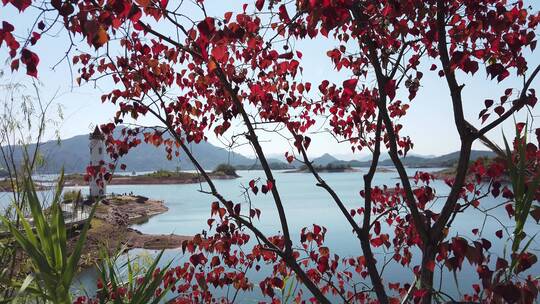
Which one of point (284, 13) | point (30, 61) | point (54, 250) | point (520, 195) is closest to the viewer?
point (30, 61)

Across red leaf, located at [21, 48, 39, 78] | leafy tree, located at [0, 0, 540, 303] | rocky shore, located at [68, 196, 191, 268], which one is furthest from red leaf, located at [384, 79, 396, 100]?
rocky shore, located at [68, 196, 191, 268]

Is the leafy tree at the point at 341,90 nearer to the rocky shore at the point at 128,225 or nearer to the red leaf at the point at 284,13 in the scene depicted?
the red leaf at the point at 284,13

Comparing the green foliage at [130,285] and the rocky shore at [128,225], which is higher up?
the green foliage at [130,285]

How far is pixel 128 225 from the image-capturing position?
13.7 meters

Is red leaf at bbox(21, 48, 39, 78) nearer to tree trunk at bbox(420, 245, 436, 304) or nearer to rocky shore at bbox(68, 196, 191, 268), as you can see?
tree trunk at bbox(420, 245, 436, 304)

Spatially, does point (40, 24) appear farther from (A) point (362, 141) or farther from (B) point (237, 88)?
(A) point (362, 141)

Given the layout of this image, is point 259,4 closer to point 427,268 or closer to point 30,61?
point 30,61

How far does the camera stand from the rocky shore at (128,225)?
14070mm

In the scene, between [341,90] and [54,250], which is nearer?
[54,250]

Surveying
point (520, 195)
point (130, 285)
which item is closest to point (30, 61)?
point (130, 285)

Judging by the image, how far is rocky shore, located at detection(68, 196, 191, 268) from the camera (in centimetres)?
1407

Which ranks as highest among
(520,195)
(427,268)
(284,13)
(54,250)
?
(284,13)

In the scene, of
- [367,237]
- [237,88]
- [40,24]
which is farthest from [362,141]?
[40,24]

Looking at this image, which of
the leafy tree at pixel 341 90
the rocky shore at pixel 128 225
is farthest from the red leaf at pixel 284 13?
the rocky shore at pixel 128 225
